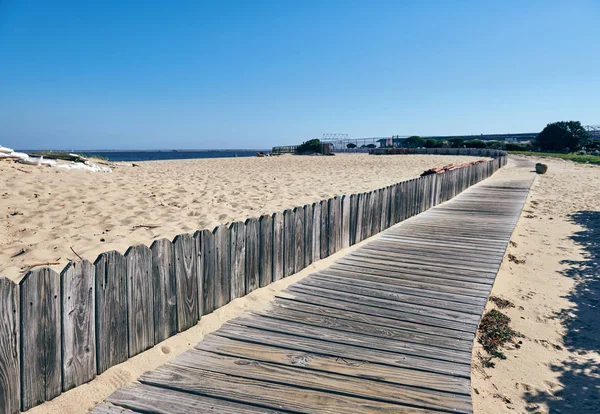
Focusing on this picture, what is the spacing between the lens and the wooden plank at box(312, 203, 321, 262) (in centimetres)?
534

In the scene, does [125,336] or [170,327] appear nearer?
[125,336]

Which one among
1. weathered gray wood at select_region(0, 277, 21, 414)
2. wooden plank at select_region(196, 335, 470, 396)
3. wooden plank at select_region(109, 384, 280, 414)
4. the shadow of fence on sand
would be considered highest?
weathered gray wood at select_region(0, 277, 21, 414)

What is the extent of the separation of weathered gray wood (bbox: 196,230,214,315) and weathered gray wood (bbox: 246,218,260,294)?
1.67 feet

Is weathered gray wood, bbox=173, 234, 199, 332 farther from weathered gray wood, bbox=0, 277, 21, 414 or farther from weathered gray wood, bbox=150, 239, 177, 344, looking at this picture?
weathered gray wood, bbox=0, 277, 21, 414

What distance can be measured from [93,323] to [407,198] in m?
7.01

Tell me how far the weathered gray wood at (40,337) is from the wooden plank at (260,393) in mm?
551

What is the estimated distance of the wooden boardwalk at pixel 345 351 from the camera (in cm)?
244

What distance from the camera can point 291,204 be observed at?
906 cm

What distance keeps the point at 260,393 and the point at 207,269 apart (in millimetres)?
1455

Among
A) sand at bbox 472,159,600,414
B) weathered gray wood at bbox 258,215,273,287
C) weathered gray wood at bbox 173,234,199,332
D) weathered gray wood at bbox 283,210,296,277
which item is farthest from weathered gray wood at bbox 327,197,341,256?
weathered gray wood at bbox 173,234,199,332

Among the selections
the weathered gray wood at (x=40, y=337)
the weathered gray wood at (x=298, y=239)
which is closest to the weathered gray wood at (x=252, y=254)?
the weathered gray wood at (x=298, y=239)

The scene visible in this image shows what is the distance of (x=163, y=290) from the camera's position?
3.26m

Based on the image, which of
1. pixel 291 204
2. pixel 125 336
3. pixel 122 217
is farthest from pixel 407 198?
pixel 125 336

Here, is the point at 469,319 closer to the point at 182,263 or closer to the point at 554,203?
Answer: the point at 182,263
